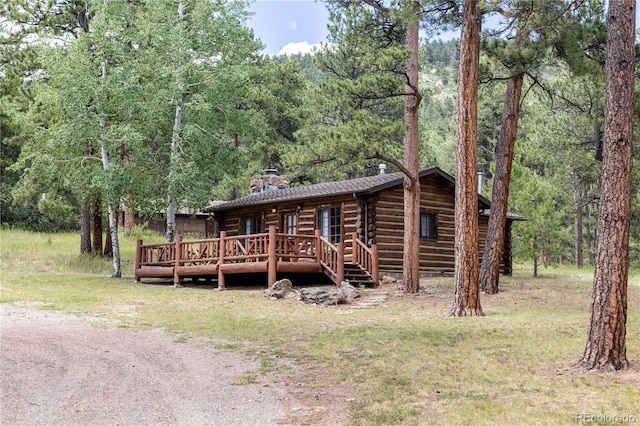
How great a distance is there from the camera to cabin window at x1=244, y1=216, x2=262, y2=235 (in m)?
26.0

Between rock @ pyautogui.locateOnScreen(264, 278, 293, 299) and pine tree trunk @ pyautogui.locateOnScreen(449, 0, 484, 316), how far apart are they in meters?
5.38

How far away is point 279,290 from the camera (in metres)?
16.9

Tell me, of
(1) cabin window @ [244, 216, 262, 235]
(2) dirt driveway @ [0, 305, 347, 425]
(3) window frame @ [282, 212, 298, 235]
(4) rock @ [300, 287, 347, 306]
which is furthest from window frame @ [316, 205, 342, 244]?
(2) dirt driveway @ [0, 305, 347, 425]

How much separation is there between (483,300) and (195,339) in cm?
823

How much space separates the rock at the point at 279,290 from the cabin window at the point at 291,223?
21.9 feet

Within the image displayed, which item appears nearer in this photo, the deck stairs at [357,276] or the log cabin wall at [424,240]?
the deck stairs at [357,276]

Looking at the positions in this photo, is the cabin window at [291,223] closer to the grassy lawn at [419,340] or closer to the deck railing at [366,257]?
the deck railing at [366,257]

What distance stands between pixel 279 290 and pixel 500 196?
6754 mm

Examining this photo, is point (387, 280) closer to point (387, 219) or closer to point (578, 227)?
point (387, 219)

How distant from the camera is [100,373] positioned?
26.0ft

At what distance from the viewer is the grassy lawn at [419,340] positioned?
6.34 m

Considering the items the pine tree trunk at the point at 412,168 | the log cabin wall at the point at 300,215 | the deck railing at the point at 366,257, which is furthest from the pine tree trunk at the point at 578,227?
the pine tree trunk at the point at 412,168

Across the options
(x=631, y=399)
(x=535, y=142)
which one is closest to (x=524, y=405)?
(x=631, y=399)

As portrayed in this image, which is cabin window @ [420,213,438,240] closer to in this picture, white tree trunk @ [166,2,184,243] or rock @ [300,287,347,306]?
rock @ [300,287,347,306]
